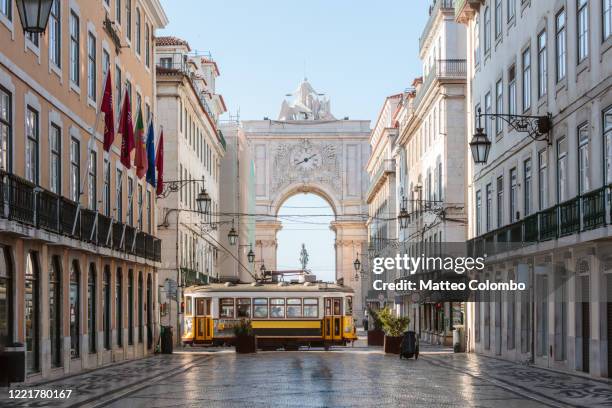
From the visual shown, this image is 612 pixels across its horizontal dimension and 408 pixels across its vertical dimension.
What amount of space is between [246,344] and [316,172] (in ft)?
249

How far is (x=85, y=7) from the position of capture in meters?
32.7

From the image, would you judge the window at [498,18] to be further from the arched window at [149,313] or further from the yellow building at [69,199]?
the arched window at [149,313]

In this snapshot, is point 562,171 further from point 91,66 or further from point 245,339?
point 245,339

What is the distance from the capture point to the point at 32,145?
87.2ft

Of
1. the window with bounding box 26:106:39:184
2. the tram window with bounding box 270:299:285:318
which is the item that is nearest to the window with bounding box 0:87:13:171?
the window with bounding box 26:106:39:184

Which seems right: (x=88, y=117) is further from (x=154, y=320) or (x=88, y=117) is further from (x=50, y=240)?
(x=154, y=320)

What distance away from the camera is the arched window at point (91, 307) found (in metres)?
33.5

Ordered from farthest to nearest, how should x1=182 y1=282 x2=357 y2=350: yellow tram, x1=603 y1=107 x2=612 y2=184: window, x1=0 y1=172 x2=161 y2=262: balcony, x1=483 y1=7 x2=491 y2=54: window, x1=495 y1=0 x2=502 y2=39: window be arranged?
x1=182 y1=282 x2=357 y2=350: yellow tram < x1=483 y1=7 x2=491 y2=54: window < x1=495 y1=0 x2=502 y2=39: window < x1=603 y1=107 x2=612 y2=184: window < x1=0 y1=172 x2=161 y2=262: balcony

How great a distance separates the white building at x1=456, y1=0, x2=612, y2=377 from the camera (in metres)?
26.6

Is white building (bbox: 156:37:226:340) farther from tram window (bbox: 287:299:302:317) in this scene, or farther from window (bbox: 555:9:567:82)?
window (bbox: 555:9:567:82)

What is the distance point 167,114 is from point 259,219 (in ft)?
216

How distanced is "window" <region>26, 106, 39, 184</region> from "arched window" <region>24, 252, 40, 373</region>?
171 centimetres

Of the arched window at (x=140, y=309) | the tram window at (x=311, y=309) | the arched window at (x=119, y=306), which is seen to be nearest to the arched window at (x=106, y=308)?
the arched window at (x=119, y=306)

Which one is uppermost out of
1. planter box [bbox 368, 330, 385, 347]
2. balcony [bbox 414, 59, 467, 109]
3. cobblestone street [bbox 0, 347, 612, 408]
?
balcony [bbox 414, 59, 467, 109]
